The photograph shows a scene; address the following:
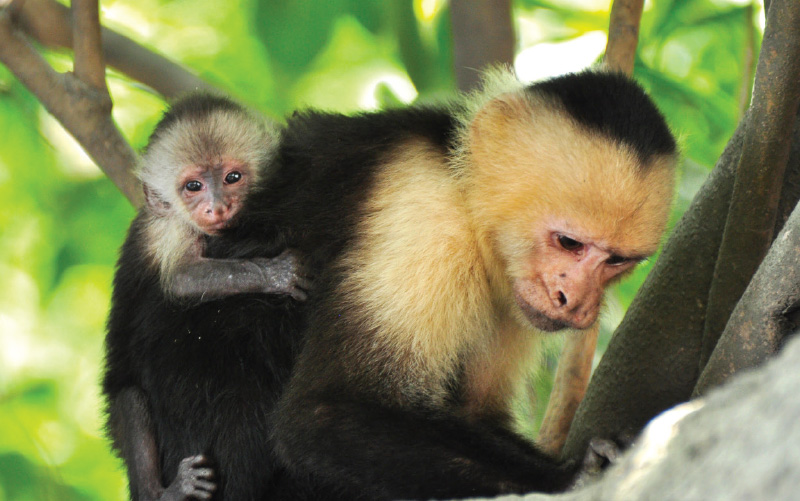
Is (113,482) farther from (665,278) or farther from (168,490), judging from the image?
(665,278)

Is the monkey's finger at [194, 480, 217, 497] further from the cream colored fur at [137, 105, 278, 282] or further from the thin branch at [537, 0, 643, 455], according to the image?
the thin branch at [537, 0, 643, 455]

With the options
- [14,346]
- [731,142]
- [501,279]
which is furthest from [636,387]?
[14,346]

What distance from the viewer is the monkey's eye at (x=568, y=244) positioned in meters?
2.36

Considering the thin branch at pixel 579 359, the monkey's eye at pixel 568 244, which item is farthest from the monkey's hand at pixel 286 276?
the thin branch at pixel 579 359

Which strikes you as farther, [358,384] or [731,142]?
[731,142]

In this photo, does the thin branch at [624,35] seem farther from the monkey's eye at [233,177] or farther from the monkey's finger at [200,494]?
the monkey's finger at [200,494]

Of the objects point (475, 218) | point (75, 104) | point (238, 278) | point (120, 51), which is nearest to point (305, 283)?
point (238, 278)

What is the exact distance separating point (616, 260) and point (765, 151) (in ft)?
1.64

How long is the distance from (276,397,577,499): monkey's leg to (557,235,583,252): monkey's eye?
0.57 metres

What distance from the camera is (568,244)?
238 centimetres

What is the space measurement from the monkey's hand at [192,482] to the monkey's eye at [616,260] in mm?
1349

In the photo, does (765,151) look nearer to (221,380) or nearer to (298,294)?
(298,294)

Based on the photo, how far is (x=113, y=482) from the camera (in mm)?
5035

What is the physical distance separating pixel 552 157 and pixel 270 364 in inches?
41.7
